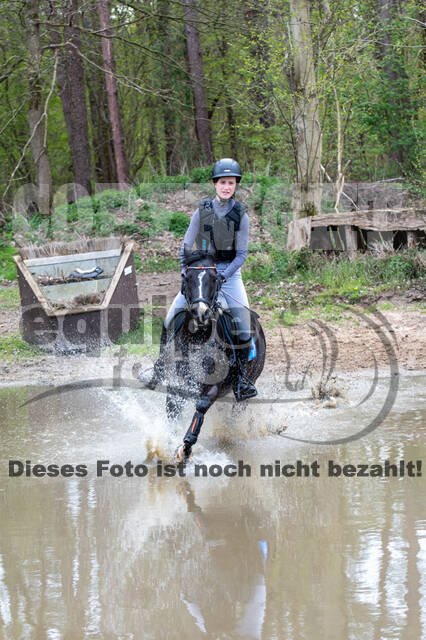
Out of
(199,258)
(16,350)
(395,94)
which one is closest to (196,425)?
(199,258)

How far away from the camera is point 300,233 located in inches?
591

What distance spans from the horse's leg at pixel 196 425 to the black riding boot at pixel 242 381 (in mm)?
328

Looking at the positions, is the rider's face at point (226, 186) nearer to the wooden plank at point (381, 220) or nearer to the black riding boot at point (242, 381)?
the black riding boot at point (242, 381)

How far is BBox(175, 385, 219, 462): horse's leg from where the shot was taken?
6.48m

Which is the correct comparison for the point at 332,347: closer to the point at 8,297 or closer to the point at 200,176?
the point at 8,297

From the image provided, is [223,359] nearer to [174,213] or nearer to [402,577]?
[402,577]

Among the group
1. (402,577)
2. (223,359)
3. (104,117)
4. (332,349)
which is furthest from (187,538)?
(104,117)

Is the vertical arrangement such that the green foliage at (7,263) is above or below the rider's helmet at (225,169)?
below

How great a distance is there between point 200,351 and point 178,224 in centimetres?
1449

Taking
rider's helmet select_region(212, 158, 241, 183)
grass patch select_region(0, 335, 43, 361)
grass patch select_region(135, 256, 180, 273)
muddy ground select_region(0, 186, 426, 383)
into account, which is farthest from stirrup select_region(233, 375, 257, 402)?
grass patch select_region(135, 256, 180, 273)

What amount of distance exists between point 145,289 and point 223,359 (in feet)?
31.3

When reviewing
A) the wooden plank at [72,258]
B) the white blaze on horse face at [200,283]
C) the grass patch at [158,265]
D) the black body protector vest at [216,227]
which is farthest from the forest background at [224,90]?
the white blaze on horse face at [200,283]

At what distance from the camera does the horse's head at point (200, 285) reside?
235 inches

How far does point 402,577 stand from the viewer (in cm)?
414
